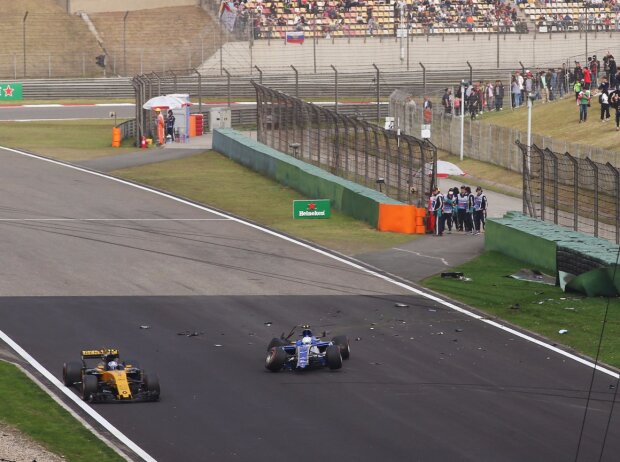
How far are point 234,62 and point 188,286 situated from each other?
4627 cm

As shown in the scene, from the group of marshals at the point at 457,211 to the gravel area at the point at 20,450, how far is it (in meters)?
19.0

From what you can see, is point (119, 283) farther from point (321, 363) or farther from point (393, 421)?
point (393, 421)

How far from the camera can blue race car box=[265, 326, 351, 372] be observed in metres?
22.3

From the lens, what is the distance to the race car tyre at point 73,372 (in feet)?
69.0

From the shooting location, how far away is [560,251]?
97.5 ft

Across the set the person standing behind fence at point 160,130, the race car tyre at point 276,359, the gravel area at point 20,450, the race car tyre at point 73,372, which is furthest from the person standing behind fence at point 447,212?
the person standing behind fence at point 160,130

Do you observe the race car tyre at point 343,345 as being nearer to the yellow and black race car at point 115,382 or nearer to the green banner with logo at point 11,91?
the yellow and black race car at point 115,382

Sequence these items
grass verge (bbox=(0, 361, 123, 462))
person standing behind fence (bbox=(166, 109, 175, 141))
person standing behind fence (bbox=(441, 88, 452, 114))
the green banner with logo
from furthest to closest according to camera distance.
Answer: the green banner with logo → person standing behind fence (bbox=(441, 88, 452, 114)) → person standing behind fence (bbox=(166, 109, 175, 141)) → grass verge (bbox=(0, 361, 123, 462))

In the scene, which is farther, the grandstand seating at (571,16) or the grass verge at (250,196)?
the grandstand seating at (571,16)

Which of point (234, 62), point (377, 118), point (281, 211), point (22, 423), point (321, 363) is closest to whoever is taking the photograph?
point (22, 423)

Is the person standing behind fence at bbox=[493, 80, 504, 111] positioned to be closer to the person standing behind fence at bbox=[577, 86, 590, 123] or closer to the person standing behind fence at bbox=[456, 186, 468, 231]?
the person standing behind fence at bbox=[577, 86, 590, 123]

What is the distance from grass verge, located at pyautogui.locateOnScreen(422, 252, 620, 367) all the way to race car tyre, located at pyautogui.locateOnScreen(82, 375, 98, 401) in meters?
8.46

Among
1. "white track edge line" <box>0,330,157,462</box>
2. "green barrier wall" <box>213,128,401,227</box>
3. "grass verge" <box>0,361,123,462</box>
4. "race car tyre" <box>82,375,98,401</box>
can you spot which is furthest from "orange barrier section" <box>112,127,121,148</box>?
"race car tyre" <box>82,375,98,401</box>

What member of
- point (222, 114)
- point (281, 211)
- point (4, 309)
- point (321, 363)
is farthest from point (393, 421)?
point (222, 114)
